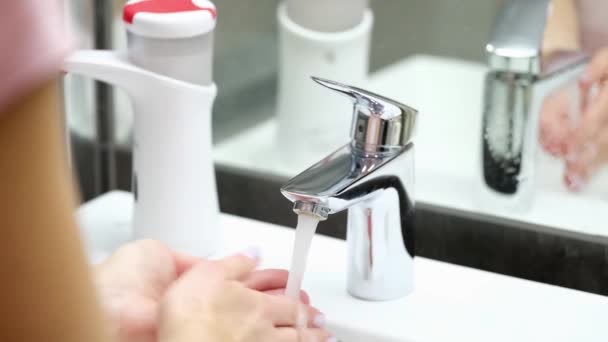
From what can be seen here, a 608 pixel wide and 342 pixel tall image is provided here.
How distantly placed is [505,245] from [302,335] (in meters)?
0.21

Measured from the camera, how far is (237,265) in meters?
0.49

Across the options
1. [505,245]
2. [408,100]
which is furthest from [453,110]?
[505,245]

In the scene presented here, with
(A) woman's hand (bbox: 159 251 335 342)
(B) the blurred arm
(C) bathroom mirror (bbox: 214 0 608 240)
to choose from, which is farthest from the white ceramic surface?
(B) the blurred arm

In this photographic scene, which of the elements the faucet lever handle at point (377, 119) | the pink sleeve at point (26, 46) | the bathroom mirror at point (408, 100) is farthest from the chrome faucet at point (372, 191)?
the pink sleeve at point (26, 46)

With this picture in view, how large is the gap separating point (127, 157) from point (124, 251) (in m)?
0.26

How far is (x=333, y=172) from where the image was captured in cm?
49

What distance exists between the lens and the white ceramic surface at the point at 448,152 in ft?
2.01

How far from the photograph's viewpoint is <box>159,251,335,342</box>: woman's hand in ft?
1.30

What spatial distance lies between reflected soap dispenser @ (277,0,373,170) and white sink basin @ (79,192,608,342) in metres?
0.11

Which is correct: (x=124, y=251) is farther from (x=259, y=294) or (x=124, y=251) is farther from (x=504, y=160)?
(x=504, y=160)

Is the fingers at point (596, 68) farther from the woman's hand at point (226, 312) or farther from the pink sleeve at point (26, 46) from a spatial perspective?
the pink sleeve at point (26, 46)

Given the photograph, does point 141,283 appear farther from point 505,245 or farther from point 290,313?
point 505,245

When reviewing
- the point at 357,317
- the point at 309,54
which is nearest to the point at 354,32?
the point at 309,54

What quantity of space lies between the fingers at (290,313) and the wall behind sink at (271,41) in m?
0.28
